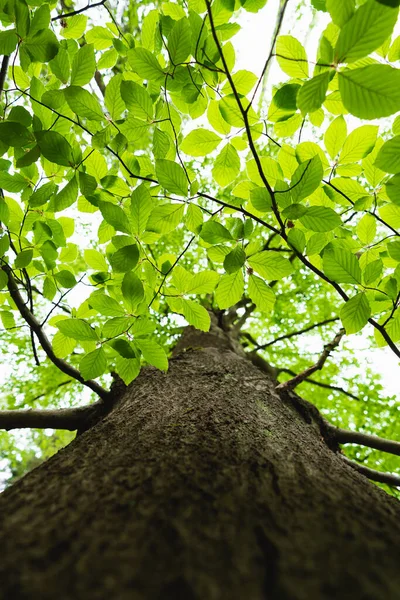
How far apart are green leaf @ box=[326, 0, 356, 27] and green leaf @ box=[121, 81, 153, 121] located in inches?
24.2

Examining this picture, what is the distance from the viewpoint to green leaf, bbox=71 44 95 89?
101 centimetres

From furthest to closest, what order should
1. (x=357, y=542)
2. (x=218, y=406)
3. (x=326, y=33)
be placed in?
1. (x=218, y=406)
2. (x=326, y=33)
3. (x=357, y=542)

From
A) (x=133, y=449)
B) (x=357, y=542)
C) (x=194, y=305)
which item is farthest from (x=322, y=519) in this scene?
(x=194, y=305)

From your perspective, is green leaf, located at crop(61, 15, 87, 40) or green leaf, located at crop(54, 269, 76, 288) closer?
green leaf, located at crop(61, 15, 87, 40)

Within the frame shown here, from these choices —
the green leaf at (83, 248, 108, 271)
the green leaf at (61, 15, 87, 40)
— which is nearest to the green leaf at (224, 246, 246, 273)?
the green leaf at (83, 248, 108, 271)

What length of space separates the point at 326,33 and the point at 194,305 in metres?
0.98

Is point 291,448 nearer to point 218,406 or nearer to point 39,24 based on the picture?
point 218,406

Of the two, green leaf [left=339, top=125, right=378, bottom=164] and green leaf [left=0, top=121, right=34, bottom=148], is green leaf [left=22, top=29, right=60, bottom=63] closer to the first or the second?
green leaf [left=0, top=121, right=34, bottom=148]

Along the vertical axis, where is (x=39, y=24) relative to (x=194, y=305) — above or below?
above

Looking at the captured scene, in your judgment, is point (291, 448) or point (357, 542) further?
point (291, 448)

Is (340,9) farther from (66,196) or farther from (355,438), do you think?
(355,438)

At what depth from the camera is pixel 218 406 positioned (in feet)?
4.14

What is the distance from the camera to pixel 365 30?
605 mm

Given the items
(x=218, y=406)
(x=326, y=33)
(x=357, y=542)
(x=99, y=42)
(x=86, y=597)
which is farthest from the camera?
(x=99, y=42)
